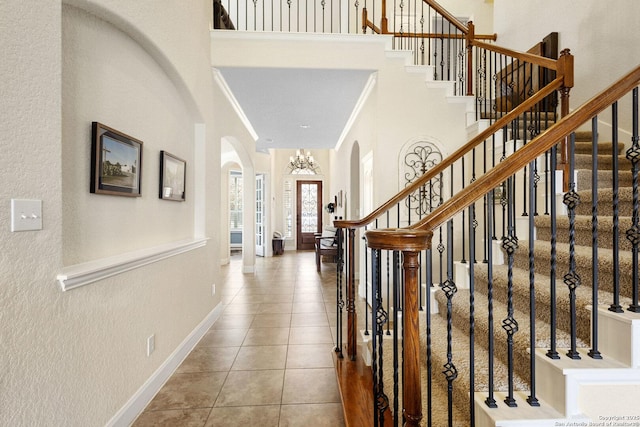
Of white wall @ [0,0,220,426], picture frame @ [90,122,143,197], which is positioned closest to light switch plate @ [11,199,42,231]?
white wall @ [0,0,220,426]

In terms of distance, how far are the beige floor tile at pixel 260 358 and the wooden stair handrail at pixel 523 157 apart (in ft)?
6.85

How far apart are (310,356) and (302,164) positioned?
813cm

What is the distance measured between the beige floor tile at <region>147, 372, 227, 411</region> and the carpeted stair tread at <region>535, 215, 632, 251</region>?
8.77ft

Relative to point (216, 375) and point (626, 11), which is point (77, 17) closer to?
point (216, 375)

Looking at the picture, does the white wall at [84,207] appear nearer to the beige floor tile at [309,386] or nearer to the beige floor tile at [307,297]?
the beige floor tile at [309,386]

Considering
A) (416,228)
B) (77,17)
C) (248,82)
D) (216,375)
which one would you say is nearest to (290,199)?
(248,82)

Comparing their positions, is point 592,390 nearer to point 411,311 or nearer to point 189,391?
point 411,311

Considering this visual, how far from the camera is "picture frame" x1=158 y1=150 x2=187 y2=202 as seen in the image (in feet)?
8.30

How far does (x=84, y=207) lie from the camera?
5.66 feet

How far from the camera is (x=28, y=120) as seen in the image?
123 centimetres

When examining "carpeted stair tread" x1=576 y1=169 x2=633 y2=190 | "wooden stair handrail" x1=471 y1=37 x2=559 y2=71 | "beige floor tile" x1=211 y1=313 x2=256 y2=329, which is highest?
"wooden stair handrail" x1=471 y1=37 x2=559 y2=71

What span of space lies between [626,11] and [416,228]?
3.86 meters

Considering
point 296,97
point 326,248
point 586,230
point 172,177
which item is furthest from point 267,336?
point 326,248

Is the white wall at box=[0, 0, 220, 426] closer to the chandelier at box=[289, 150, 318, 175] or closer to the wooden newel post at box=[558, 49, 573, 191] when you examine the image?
the wooden newel post at box=[558, 49, 573, 191]
